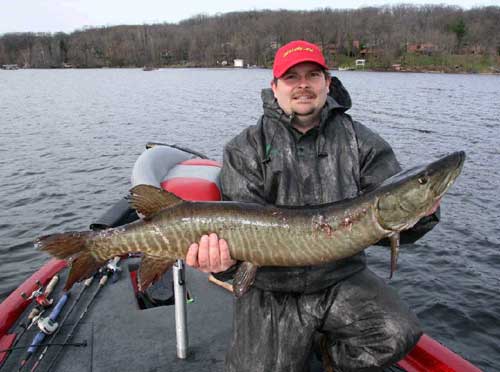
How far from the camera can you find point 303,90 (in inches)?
130

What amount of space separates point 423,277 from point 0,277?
7236mm

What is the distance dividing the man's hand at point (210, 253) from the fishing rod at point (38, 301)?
1.97 m

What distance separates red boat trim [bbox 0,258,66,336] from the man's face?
2.58m

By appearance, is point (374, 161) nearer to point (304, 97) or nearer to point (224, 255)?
point (304, 97)

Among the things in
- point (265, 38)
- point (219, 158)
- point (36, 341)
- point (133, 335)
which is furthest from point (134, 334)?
point (265, 38)

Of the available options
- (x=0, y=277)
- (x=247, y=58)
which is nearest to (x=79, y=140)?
(x=0, y=277)

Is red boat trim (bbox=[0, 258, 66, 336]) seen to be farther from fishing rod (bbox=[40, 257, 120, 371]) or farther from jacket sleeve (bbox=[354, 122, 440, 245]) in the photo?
jacket sleeve (bbox=[354, 122, 440, 245])

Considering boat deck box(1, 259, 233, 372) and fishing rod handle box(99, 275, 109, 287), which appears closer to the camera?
boat deck box(1, 259, 233, 372)

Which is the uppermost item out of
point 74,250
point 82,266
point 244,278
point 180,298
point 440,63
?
point 440,63

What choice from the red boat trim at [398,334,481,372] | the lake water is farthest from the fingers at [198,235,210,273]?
the lake water

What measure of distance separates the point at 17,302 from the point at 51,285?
1.22 feet

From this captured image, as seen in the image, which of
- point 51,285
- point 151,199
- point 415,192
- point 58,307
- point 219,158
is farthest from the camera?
point 219,158

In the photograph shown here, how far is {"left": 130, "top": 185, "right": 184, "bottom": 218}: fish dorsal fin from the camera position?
9.36 ft

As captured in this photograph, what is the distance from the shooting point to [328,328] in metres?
3.14
